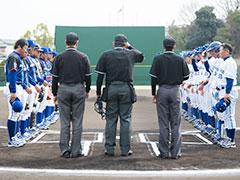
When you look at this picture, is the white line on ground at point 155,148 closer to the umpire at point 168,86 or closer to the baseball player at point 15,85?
the umpire at point 168,86

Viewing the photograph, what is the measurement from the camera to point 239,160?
6242mm

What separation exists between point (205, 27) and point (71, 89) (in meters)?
45.7

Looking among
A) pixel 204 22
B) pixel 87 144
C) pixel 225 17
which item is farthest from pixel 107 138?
pixel 225 17

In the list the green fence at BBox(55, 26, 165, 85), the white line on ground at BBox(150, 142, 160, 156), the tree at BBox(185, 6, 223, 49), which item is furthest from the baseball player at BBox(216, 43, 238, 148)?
the tree at BBox(185, 6, 223, 49)

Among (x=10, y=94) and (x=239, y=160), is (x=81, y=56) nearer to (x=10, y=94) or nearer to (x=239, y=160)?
(x=10, y=94)

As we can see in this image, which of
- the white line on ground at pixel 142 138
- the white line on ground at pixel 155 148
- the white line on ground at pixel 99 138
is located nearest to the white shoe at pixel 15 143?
the white line on ground at pixel 99 138

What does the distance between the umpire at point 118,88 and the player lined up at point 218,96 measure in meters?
1.90

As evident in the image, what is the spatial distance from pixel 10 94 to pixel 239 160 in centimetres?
454

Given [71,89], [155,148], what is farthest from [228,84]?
[71,89]

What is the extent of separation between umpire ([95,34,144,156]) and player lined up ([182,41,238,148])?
190cm

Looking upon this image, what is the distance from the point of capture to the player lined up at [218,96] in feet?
23.5

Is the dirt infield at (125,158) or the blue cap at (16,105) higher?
the blue cap at (16,105)

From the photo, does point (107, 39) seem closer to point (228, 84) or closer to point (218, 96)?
point (218, 96)

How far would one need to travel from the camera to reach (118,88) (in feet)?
21.4
